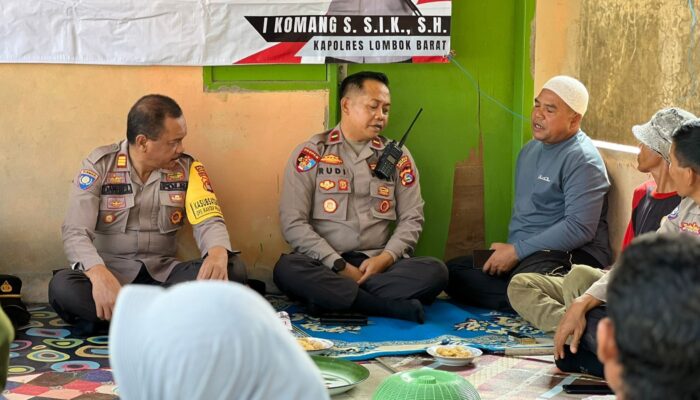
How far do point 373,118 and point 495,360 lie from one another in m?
1.56

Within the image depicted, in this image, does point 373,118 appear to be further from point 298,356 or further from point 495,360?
point 298,356

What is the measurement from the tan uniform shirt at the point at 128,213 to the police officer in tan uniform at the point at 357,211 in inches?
17.5

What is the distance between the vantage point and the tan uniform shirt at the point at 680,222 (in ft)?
12.6

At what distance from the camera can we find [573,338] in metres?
3.94

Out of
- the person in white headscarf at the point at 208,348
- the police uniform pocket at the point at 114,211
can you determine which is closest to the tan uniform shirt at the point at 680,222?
the police uniform pocket at the point at 114,211

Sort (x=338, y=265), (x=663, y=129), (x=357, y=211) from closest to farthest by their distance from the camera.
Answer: (x=663, y=129), (x=338, y=265), (x=357, y=211)

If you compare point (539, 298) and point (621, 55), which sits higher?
point (621, 55)

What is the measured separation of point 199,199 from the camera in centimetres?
500

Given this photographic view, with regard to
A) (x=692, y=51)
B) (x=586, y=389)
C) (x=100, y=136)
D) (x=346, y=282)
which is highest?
(x=692, y=51)

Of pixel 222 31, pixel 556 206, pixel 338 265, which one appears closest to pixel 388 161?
pixel 338 265

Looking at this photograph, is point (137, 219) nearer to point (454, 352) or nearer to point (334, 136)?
point (334, 136)

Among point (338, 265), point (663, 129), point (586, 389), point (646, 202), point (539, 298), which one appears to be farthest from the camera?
point (338, 265)

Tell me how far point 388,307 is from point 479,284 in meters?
0.60

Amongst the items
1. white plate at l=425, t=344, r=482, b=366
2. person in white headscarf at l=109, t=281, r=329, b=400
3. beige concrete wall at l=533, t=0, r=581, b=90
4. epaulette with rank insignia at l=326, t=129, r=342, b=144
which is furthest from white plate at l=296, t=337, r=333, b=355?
person in white headscarf at l=109, t=281, r=329, b=400
